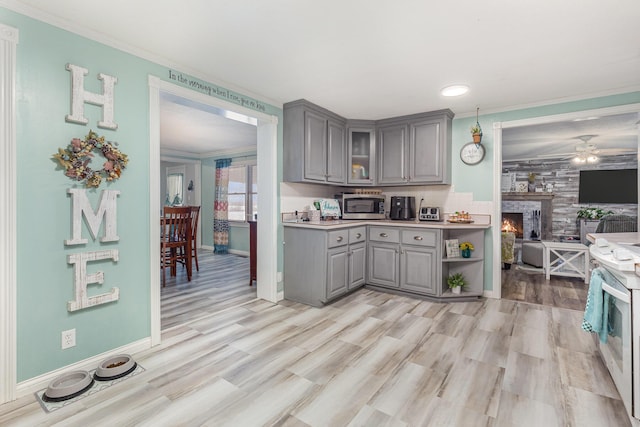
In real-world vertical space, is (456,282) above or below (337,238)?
below

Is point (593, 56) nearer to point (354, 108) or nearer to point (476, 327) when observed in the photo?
point (354, 108)

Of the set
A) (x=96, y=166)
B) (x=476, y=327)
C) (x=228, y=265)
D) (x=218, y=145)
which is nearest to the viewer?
(x=96, y=166)

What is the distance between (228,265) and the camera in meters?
5.59

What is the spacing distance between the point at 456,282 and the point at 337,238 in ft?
5.01

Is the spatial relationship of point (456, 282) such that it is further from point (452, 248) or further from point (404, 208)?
point (404, 208)

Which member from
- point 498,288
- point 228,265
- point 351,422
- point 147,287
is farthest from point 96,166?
point 498,288

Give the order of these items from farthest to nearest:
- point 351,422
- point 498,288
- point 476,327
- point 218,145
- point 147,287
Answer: point 218,145 → point 498,288 → point 476,327 → point 147,287 → point 351,422

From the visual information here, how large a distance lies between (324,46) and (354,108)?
1518 millimetres

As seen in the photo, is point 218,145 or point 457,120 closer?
point 457,120

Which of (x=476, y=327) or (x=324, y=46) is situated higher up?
(x=324, y=46)

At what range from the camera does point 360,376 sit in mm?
2068

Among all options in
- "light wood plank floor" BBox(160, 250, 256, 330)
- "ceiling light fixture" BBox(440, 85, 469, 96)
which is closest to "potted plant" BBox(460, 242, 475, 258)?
"ceiling light fixture" BBox(440, 85, 469, 96)

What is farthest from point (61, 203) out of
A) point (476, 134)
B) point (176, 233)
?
point (476, 134)

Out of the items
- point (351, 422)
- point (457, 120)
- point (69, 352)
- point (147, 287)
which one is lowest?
point (351, 422)
